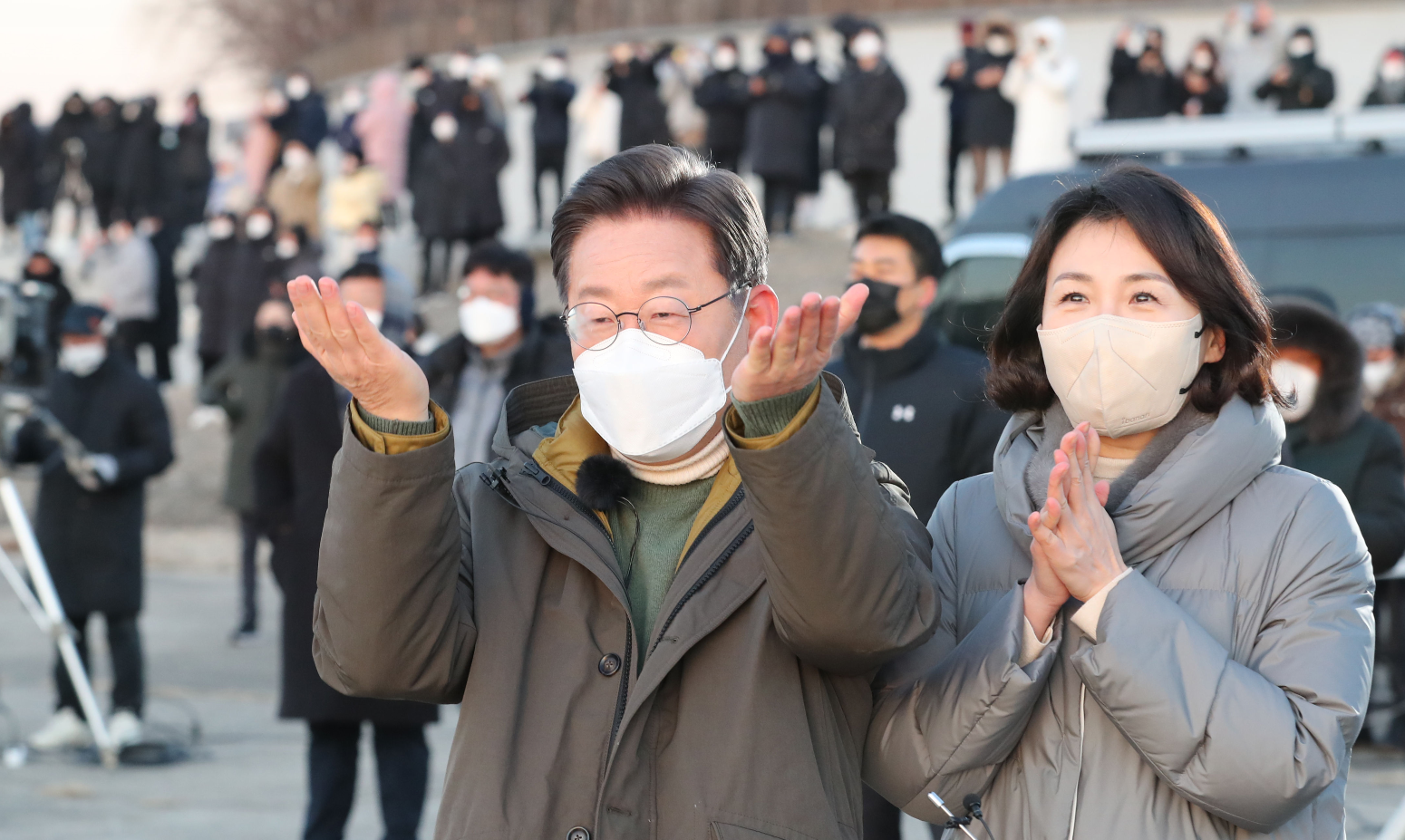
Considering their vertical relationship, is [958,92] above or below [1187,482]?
above

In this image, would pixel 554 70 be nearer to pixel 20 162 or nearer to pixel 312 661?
pixel 20 162

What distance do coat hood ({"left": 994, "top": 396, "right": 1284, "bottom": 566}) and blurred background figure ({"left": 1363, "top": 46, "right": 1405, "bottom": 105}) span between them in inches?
505

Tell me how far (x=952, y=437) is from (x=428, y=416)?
8.97 ft

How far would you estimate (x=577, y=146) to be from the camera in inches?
823

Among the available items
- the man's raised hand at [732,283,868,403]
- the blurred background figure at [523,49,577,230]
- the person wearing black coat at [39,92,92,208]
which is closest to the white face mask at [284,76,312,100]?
the person wearing black coat at [39,92,92,208]

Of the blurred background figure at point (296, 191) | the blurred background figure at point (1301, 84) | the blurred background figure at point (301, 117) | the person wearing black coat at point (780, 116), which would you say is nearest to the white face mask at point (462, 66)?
the blurred background figure at point (296, 191)

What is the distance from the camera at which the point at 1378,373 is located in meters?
7.06

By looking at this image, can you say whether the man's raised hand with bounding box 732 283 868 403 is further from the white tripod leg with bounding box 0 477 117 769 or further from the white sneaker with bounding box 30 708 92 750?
the white sneaker with bounding box 30 708 92 750

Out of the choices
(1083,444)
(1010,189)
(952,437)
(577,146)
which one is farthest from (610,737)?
(577,146)

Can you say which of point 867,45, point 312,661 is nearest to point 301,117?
point 867,45

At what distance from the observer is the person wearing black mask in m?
4.60

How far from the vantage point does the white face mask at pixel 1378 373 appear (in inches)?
277

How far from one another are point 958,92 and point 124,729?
11405 millimetres

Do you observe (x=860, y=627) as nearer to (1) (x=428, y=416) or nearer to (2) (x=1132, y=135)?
(1) (x=428, y=416)
